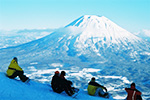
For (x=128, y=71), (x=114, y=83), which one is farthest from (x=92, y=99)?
(x=128, y=71)

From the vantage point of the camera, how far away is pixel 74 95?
1049 cm

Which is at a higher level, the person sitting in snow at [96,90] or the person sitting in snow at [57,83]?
the person sitting in snow at [57,83]

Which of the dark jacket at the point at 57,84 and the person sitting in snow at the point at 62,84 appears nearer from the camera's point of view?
the person sitting in snow at the point at 62,84

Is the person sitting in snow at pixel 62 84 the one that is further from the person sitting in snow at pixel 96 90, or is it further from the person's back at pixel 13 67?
the person's back at pixel 13 67

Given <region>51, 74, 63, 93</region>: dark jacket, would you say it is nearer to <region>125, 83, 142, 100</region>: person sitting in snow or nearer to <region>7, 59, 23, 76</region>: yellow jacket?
<region>7, 59, 23, 76</region>: yellow jacket

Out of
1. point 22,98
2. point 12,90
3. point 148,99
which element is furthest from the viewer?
point 148,99

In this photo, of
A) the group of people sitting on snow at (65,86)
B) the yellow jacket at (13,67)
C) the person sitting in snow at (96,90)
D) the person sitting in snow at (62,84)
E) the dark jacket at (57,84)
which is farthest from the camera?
the yellow jacket at (13,67)

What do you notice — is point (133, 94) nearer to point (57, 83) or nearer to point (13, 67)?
point (57, 83)

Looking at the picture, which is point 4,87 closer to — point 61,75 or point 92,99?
point 61,75

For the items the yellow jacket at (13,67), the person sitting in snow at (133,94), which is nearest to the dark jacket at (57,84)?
the yellow jacket at (13,67)

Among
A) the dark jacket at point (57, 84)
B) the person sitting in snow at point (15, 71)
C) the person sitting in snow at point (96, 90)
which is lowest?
the person sitting in snow at point (96, 90)

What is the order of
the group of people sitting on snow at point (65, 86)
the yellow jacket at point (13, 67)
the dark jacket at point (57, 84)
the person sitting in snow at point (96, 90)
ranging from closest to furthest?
→ 1. the group of people sitting on snow at point (65, 86)
2. the dark jacket at point (57, 84)
3. the person sitting in snow at point (96, 90)
4. the yellow jacket at point (13, 67)

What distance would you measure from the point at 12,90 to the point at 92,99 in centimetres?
407

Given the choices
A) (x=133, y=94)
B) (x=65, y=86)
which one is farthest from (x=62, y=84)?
(x=133, y=94)
